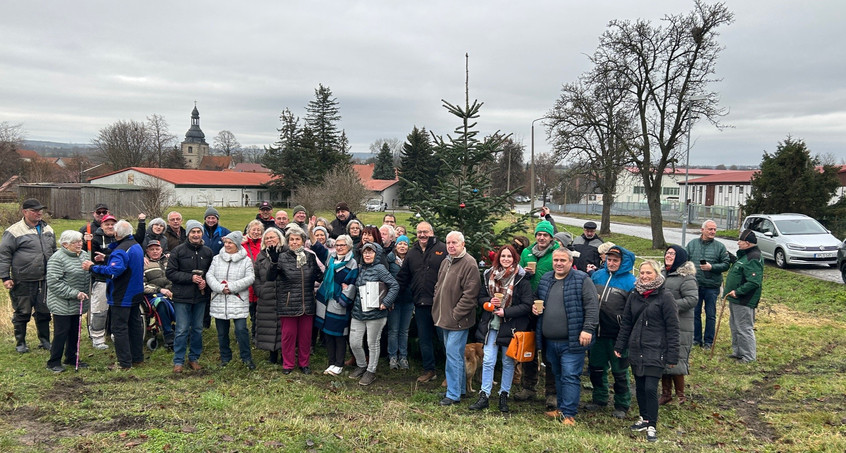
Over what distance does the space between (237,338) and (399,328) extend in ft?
7.22

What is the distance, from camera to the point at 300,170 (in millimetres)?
54719

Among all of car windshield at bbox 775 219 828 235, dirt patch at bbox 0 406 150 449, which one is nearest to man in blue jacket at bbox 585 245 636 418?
dirt patch at bbox 0 406 150 449

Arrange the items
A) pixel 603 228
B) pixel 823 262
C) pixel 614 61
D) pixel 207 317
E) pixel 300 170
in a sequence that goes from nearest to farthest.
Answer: pixel 207 317
pixel 823 262
pixel 614 61
pixel 603 228
pixel 300 170

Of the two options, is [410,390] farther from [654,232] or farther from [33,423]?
[654,232]

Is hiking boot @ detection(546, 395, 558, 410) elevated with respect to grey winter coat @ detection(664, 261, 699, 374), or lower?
lower

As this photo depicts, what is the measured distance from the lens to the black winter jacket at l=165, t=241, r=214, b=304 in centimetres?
689

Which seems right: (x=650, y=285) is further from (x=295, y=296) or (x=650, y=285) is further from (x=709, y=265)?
(x=295, y=296)

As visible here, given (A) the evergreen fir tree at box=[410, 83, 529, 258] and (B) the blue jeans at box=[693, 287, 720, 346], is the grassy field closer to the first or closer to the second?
(B) the blue jeans at box=[693, 287, 720, 346]

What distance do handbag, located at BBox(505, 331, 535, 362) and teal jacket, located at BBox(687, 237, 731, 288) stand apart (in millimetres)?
4255

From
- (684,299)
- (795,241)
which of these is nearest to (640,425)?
(684,299)

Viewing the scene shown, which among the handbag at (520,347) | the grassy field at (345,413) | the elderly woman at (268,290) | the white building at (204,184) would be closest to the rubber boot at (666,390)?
the grassy field at (345,413)

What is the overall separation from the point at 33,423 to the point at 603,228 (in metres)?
30.6

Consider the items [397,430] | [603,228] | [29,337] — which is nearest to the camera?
[397,430]

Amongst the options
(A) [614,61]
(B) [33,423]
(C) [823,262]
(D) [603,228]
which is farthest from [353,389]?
(D) [603,228]
